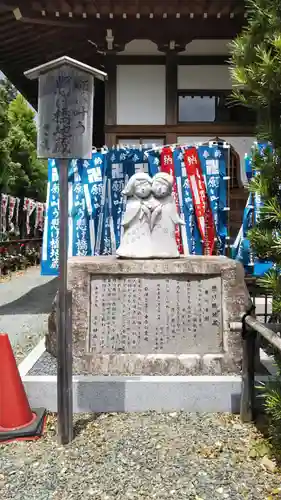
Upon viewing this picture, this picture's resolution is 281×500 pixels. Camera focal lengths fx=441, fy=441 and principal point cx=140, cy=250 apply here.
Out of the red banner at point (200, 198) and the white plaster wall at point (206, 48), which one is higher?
the white plaster wall at point (206, 48)

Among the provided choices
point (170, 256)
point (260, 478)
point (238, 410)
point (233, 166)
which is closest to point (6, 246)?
point (233, 166)

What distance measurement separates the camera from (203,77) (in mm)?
8070

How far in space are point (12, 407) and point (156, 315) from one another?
4.94ft

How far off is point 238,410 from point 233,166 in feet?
16.6

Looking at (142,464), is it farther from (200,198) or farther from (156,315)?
(200,198)

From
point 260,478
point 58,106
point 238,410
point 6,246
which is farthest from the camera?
point 6,246

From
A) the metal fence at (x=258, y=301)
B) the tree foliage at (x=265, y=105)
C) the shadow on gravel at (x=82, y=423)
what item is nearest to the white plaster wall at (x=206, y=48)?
the metal fence at (x=258, y=301)

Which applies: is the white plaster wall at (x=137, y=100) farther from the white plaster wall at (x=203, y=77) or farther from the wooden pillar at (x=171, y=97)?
the white plaster wall at (x=203, y=77)

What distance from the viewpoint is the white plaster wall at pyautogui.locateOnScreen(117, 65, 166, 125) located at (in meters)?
7.98

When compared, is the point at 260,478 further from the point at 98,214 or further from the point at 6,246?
the point at 6,246

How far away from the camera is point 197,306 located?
13.6 ft

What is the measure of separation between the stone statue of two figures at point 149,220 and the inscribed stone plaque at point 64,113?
1.51 meters

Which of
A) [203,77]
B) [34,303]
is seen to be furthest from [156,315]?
[203,77]

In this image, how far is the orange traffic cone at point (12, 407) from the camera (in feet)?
10.5
